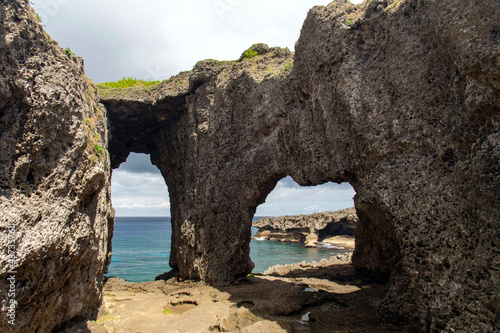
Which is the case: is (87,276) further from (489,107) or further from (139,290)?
(489,107)

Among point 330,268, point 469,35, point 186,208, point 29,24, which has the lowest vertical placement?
point 330,268

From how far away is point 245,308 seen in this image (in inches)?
429

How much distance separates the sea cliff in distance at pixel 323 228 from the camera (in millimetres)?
50062

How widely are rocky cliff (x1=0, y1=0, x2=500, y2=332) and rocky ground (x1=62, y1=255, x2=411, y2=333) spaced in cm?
122

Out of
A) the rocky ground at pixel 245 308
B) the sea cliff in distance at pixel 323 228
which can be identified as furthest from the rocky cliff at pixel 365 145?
the sea cliff in distance at pixel 323 228

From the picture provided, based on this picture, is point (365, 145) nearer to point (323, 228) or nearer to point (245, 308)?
point (245, 308)

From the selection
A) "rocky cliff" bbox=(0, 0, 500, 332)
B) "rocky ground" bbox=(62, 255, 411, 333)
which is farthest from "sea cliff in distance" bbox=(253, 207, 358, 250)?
"rocky cliff" bbox=(0, 0, 500, 332)

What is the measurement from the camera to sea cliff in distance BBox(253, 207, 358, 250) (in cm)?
5006

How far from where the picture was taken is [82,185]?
26.6ft

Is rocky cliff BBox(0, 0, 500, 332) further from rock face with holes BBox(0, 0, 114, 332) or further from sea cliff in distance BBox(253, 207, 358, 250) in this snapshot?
sea cliff in distance BBox(253, 207, 358, 250)

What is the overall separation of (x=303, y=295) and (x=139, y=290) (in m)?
8.14

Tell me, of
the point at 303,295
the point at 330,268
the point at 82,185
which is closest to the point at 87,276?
the point at 82,185

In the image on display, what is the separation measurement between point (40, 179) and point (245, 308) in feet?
25.4

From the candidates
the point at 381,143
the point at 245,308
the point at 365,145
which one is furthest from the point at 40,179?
the point at 381,143
